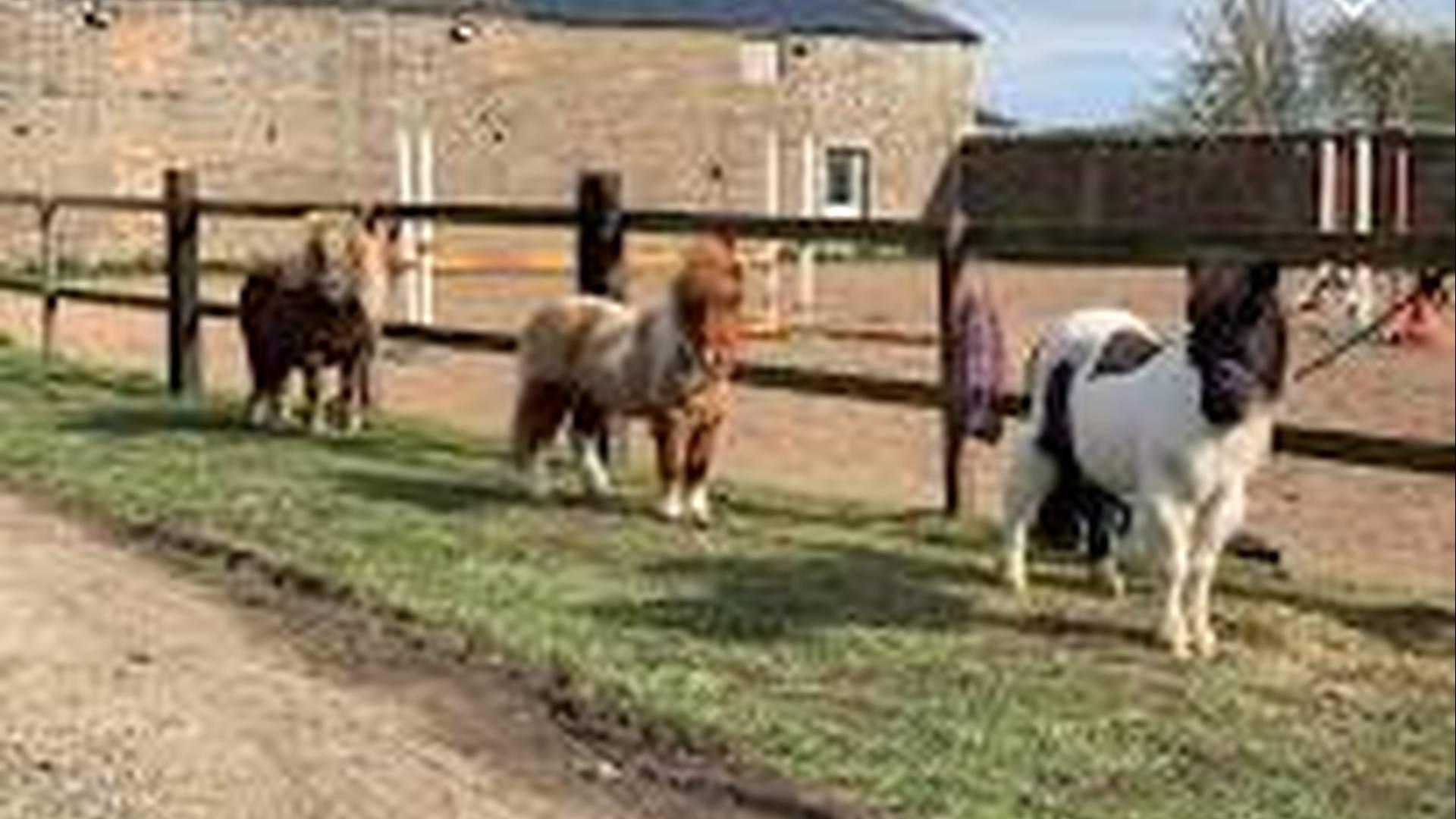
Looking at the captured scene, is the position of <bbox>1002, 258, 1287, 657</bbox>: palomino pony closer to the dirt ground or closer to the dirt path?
the dirt ground

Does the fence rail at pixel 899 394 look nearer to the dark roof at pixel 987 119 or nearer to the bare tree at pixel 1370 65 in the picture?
the bare tree at pixel 1370 65

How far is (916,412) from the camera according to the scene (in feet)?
61.2

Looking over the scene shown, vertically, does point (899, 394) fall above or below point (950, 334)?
below

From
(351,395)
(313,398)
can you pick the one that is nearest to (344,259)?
(351,395)

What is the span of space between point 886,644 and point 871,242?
4333 mm

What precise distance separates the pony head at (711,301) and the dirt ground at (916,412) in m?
1.69

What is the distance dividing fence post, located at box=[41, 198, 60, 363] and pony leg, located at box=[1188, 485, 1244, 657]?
15.6 m

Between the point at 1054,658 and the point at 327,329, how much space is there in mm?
8102

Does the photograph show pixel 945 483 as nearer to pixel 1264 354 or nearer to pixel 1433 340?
pixel 1264 354

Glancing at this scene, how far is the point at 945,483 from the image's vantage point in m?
13.5

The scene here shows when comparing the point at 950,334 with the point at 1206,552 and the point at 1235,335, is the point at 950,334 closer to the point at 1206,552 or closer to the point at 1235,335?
the point at 1206,552

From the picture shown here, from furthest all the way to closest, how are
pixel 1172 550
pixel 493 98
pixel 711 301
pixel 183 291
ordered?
1. pixel 493 98
2. pixel 183 291
3. pixel 711 301
4. pixel 1172 550

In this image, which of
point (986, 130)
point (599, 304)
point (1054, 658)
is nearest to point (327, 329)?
point (599, 304)

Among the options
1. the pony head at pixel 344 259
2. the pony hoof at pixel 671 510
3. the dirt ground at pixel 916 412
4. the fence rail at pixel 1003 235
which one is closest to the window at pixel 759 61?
the dirt ground at pixel 916 412
